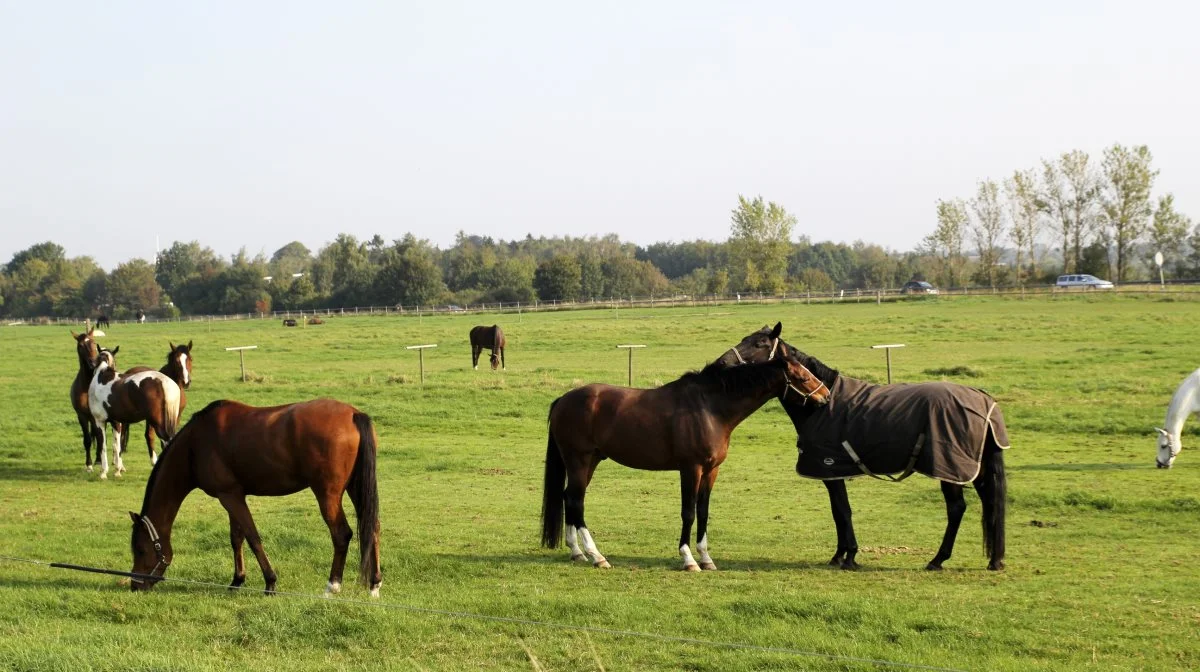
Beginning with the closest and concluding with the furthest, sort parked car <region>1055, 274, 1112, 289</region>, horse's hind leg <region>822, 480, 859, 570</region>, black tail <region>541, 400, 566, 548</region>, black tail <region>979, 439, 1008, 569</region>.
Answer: black tail <region>979, 439, 1008, 569</region>, horse's hind leg <region>822, 480, 859, 570</region>, black tail <region>541, 400, 566, 548</region>, parked car <region>1055, 274, 1112, 289</region>

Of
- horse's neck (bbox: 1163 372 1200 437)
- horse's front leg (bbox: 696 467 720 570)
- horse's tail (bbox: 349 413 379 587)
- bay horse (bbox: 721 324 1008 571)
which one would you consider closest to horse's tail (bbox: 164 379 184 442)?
horse's tail (bbox: 349 413 379 587)

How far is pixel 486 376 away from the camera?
29.0 m

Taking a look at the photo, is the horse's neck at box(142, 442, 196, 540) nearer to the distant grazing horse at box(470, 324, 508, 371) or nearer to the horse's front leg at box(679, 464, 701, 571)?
the horse's front leg at box(679, 464, 701, 571)

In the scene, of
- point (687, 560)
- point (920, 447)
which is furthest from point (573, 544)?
point (920, 447)

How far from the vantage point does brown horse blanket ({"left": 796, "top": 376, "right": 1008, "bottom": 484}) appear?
30.2ft

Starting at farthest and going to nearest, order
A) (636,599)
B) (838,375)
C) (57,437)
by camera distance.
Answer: (57,437), (838,375), (636,599)

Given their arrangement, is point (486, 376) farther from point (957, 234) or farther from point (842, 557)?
point (957, 234)

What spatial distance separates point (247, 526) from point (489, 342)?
27.2 m

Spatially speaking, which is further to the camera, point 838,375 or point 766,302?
point 766,302

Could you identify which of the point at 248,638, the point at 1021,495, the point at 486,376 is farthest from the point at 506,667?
the point at 486,376

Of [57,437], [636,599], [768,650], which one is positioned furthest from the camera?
[57,437]

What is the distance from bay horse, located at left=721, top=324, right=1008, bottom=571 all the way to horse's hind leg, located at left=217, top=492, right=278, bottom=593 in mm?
4580

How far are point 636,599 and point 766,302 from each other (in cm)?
6386

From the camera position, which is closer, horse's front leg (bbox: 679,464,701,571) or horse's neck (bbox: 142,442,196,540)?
horse's neck (bbox: 142,442,196,540)
